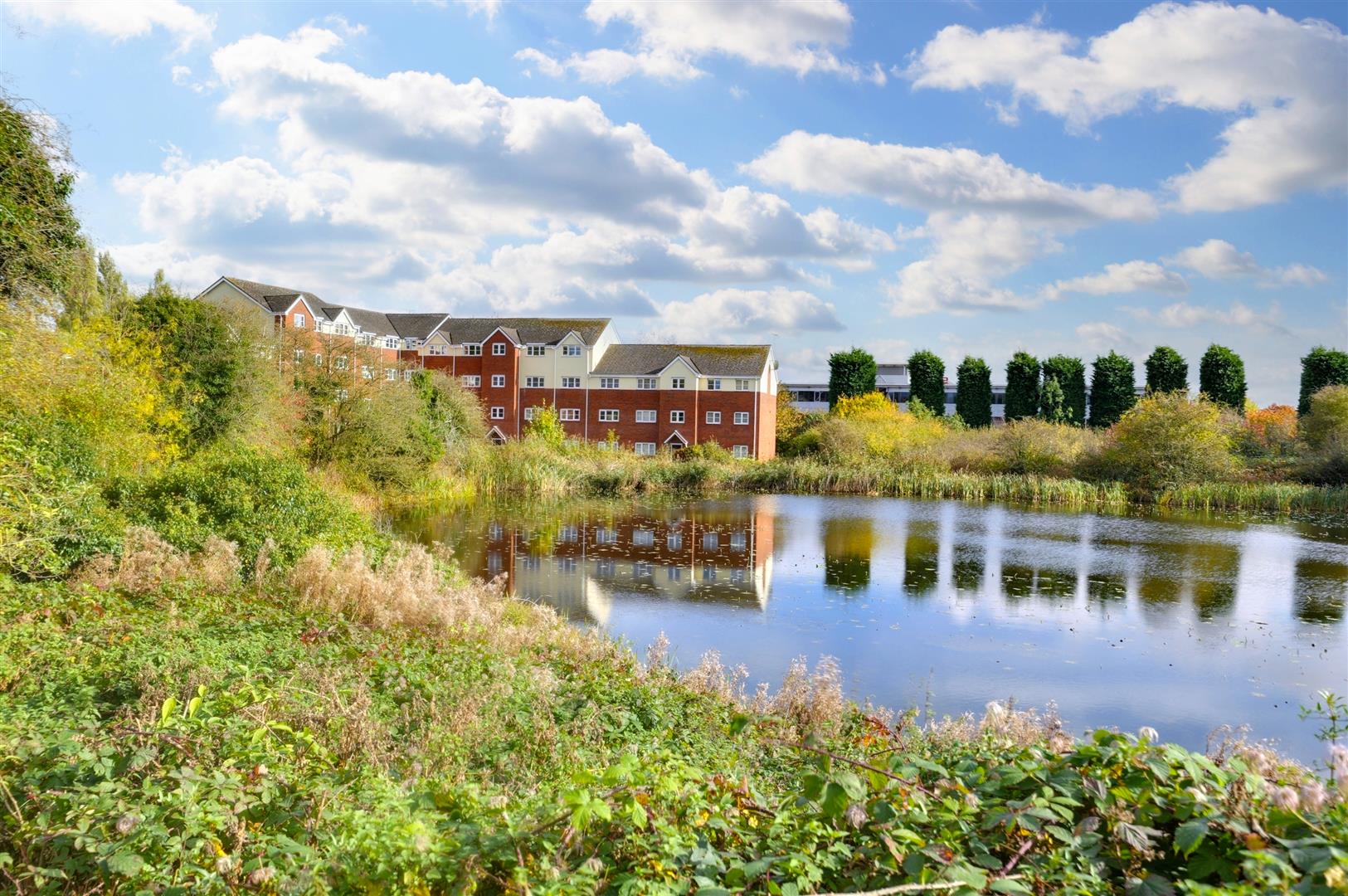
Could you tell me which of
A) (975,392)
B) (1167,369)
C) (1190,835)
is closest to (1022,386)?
(975,392)

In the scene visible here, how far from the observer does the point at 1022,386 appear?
57062 millimetres

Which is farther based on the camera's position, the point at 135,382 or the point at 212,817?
the point at 135,382

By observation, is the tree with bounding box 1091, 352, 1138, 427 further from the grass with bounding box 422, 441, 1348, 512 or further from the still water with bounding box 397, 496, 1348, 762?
the still water with bounding box 397, 496, 1348, 762

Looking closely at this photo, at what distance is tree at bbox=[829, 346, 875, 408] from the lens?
57.3 meters

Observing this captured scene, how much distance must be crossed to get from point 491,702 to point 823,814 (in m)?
4.38

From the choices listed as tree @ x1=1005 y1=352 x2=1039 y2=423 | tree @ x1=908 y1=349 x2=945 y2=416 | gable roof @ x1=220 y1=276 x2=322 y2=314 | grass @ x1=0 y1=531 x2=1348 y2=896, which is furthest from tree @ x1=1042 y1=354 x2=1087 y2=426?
grass @ x1=0 y1=531 x2=1348 y2=896

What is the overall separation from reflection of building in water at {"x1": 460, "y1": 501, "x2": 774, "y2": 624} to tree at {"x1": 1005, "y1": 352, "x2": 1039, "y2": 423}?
35.5 m

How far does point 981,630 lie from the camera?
13344 mm

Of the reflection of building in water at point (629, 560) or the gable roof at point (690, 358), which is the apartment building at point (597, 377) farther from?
the reflection of building in water at point (629, 560)

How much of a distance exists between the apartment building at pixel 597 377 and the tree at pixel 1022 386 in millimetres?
16356

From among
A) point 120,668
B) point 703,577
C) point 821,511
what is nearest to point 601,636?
point 120,668

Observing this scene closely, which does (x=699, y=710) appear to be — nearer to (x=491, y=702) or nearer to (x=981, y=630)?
(x=491, y=702)

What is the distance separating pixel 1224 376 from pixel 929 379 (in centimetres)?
1690

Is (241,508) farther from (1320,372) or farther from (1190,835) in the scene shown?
(1320,372)
